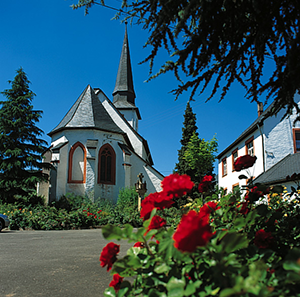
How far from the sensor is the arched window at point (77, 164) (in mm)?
24141

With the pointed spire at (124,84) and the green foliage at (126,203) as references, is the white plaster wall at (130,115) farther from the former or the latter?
the green foliage at (126,203)

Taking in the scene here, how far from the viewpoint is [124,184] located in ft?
82.7

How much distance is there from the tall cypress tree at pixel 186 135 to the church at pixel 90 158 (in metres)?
6.41

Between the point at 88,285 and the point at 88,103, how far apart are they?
24.5 metres

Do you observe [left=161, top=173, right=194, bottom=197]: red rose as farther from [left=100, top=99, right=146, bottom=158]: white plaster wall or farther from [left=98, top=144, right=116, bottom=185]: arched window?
[left=100, top=99, right=146, bottom=158]: white plaster wall

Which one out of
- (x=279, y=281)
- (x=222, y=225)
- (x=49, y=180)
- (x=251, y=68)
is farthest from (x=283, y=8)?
(x=49, y=180)

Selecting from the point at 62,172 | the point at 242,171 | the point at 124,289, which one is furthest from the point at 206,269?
the point at 62,172

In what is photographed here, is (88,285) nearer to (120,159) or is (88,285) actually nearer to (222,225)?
(222,225)

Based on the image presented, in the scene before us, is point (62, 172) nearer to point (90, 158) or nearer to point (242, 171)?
Answer: point (90, 158)

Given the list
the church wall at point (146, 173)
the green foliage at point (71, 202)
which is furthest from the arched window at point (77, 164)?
the church wall at point (146, 173)

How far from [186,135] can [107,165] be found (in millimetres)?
13755

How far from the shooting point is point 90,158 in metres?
23.8

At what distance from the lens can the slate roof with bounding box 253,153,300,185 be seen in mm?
14765

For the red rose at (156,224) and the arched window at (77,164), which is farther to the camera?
the arched window at (77,164)
